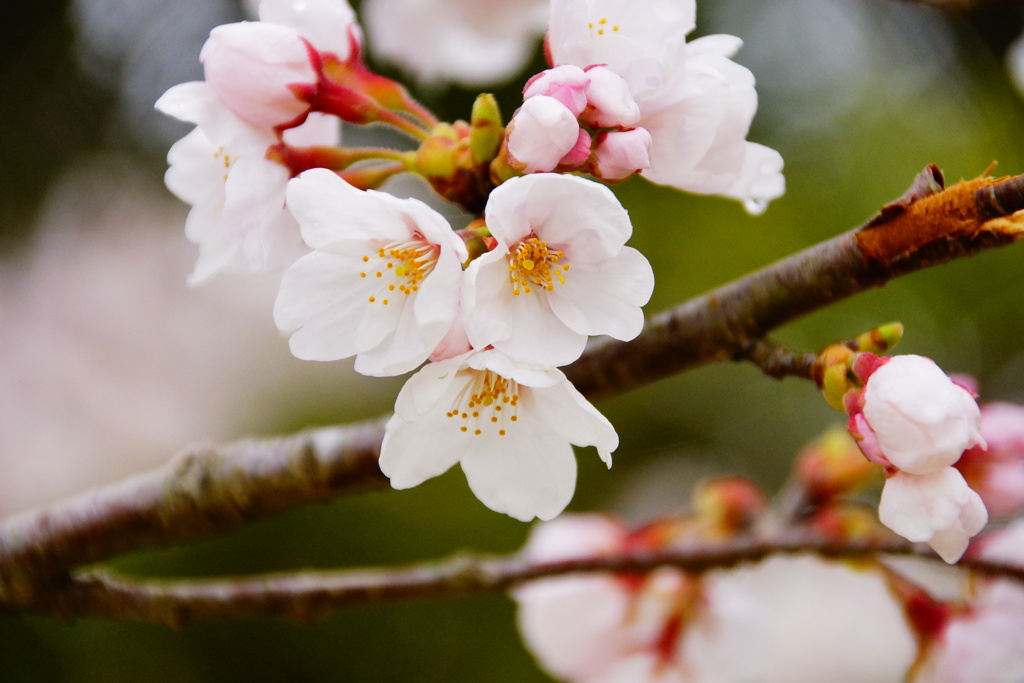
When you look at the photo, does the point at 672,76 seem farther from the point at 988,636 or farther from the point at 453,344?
the point at 988,636

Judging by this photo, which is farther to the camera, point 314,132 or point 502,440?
point 314,132

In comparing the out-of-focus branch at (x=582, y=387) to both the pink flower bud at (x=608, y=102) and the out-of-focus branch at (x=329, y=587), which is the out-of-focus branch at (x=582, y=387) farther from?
the pink flower bud at (x=608, y=102)

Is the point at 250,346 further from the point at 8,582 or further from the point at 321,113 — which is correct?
the point at 321,113

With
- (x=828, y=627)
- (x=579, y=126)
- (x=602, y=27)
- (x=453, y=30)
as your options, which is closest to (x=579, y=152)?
(x=579, y=126)

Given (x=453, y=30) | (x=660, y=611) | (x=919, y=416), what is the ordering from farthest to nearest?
(x=453, y=30) < (x=660, y=611) < (x=919, y=416)

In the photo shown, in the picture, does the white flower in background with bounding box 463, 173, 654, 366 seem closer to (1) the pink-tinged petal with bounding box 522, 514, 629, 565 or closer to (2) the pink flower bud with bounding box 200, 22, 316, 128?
(2) the pink flower bud with bounding box 200, 22, 316, 128

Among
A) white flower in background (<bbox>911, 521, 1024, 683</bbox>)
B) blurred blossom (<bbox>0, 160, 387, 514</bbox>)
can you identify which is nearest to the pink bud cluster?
white flower in background (<bbox>911, 521, 1024, 683</bbox>)

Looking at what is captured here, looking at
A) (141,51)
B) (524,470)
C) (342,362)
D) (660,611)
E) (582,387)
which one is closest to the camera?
(524,470)

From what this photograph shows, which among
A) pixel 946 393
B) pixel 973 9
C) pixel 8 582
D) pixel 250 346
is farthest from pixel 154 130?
pixel 946 393
